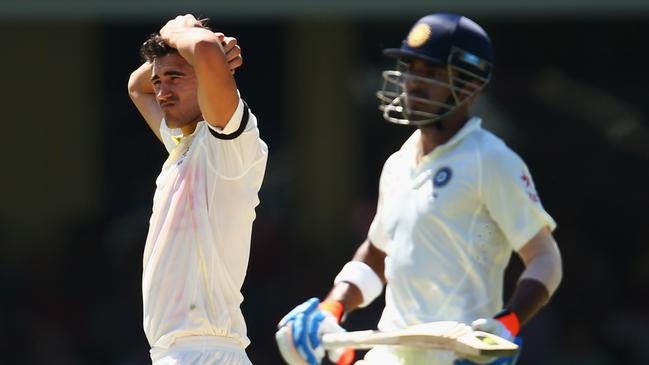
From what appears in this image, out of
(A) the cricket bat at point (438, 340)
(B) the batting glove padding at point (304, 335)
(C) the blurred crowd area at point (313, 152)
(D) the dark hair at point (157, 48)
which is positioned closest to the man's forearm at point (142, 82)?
(D) the dark hair at point (157, 48)

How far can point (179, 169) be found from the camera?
441 centimetres

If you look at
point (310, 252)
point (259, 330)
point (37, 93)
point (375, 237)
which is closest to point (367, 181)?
point (310, 252)

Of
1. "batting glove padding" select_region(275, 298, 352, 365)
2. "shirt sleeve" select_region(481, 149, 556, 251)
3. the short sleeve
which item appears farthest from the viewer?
the short sleeve

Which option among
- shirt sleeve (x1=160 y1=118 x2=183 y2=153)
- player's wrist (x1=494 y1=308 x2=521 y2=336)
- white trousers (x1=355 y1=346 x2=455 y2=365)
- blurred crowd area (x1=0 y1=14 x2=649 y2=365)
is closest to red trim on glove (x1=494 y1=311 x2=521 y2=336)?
player's wrist (x1=494 y1=308 x2=521 y2=336)

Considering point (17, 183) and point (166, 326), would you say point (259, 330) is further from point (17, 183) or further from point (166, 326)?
point (166, 326)

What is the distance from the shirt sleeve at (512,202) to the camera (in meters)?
4.53

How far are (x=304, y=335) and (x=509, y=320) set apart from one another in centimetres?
55

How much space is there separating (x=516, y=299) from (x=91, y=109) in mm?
6453

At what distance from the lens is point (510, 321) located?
4312mm

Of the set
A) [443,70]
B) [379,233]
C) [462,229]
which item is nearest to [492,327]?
[462,229]

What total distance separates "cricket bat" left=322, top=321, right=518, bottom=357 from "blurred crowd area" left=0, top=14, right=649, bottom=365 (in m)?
5.57

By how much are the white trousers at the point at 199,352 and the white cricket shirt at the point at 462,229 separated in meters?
0.55

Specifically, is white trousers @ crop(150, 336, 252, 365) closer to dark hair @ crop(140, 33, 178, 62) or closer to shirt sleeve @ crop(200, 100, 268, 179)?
shirt sleeve @ crop(200, 100, 268, 179)

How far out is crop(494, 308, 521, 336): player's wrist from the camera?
14.1 feet
